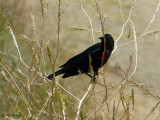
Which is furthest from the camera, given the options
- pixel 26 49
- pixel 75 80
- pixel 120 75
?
pixel 120 75

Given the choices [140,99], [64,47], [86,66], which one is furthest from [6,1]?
[86,66]

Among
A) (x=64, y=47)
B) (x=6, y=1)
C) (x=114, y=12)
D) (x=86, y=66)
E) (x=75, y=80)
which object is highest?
(x=114, y=12)

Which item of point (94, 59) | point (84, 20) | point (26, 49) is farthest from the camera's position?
point (84, 20)

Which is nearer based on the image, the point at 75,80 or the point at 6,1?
the point at 75,80

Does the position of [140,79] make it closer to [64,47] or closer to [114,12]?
[64,47]

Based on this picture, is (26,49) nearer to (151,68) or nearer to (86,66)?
(86,66)

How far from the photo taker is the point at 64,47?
12.7 m

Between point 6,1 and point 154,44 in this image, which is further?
point 154,44

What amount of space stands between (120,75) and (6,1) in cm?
370

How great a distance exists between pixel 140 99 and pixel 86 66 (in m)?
5.62

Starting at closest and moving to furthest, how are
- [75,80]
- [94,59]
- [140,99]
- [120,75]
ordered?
[94,59] → [75,80] → [140,99] → [120,75]

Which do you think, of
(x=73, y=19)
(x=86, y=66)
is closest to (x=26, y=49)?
(x=86, y=66)

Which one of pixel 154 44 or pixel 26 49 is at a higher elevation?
pixel 154 44

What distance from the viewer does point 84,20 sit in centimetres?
1483
